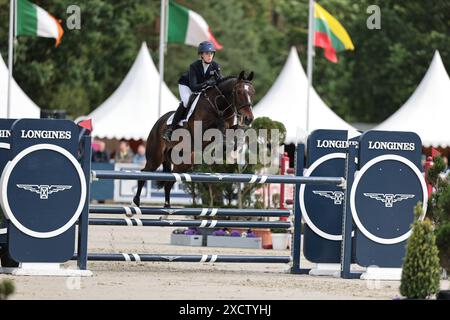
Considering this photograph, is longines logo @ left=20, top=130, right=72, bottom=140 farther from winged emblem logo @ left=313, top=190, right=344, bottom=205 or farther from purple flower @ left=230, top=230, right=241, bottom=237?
purple flower @ left=230, top=230, right=241, bottom=237

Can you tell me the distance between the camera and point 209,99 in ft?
47.7

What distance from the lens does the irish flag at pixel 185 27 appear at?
31312 mm

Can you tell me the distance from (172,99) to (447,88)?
763 cm

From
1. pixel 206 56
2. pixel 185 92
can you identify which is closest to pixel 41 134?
pixel 206 56

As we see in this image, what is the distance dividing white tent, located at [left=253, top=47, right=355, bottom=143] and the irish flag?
254 cm

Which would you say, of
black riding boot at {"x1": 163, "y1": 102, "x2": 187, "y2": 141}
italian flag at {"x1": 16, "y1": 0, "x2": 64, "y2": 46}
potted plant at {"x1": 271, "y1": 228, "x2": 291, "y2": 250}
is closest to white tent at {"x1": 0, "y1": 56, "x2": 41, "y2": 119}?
italian flag at {"x1": 16, "y1": 0, "x2": 64, "y2": 46}

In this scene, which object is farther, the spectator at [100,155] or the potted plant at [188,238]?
the spectator at [100,155]

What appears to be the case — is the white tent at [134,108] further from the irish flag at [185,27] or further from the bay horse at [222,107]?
the bay horse at [222,107]

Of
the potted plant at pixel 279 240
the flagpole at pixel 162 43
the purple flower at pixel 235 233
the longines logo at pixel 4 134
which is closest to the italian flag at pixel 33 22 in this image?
the flagpole at pixel 162 43

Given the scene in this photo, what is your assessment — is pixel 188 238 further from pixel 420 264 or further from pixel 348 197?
pixel 420 264

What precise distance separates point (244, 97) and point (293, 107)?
59.3ft

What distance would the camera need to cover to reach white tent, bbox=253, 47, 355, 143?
31062mm

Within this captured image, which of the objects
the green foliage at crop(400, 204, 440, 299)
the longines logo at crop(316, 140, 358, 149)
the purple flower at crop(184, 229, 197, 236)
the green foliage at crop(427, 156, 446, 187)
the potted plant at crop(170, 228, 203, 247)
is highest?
the longines logo at crop(316, 140, 358, 149)
